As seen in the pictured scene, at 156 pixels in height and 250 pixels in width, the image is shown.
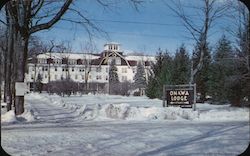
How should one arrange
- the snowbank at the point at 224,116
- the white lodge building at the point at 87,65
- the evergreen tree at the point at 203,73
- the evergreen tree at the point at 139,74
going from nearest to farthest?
the white lodge building at the point at 87,65 → the snowbank at the point at 224,116 → the evergreen tree at the point at 139,74 → the evergreen tree at the point at 203,73

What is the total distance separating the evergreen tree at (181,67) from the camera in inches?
821

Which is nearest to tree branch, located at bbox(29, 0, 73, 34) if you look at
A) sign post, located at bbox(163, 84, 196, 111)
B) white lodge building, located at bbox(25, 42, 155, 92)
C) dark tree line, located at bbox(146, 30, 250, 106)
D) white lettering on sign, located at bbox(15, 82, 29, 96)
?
white lodge building, located at bbox(25, 42, 155, 92)

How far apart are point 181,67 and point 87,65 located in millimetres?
5215

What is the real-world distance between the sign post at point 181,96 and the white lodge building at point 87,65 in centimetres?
183

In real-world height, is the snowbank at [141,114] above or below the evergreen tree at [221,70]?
below

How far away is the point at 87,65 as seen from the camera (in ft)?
75.6

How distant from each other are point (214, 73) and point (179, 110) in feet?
28.7

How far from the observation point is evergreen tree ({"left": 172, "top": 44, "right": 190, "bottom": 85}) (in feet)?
68.4

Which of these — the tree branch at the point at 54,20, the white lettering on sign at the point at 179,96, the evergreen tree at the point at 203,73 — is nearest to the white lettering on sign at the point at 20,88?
the tree branch at the point at 54,20

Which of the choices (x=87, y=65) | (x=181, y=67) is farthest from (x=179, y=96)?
(x=87, y=65)

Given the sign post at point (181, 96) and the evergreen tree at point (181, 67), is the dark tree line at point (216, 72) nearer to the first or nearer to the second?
the evergreen tree at point (181, 67)

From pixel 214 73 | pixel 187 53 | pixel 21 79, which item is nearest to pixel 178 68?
pixel 187 53

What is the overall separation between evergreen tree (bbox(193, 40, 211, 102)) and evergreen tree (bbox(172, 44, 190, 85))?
1118 mm

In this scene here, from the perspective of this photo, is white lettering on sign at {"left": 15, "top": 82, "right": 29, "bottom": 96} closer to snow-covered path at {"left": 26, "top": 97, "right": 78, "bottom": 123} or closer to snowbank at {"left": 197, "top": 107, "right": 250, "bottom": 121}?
snow-covered path at {"left": 26, "top": 97, "right": 78, "bottom": 123}
